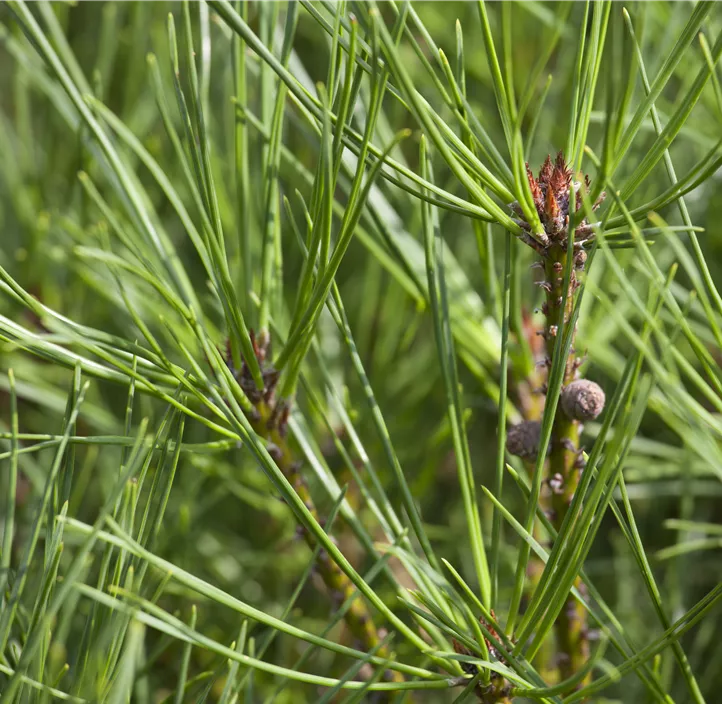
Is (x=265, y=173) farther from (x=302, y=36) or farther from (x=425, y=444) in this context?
(x=302, y=36)

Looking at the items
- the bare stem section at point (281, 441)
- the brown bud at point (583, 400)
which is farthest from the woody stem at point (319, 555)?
the brown bud at point (583, 400)

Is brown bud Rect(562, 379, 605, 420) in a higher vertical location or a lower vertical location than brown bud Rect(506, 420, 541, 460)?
higher

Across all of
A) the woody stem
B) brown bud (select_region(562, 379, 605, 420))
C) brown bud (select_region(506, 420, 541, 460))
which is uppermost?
brown bud (select_region(562, 379, 605, 420))

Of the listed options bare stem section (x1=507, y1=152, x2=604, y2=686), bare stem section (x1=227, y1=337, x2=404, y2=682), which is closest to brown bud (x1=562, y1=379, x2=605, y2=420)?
bare stem section (x1=507, y1=152, x2=604, y2=686)

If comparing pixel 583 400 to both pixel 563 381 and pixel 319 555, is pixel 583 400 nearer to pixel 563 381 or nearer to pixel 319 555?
pixel 563 381

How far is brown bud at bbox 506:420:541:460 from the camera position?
1.11 ft

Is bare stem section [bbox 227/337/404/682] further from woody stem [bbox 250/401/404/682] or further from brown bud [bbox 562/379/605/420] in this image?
brown bud [bbox 562/379/605/420]

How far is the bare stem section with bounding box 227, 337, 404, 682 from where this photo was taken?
346 mm

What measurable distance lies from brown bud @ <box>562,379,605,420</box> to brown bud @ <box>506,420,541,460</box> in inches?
1.2

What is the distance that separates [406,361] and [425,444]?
0.11 m

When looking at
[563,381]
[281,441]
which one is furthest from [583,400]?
[281,441]

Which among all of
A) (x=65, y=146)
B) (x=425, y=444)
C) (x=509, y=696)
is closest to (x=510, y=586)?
(x=425, y=444)

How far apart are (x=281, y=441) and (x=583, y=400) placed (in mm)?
129

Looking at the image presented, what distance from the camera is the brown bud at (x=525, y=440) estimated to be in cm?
34
